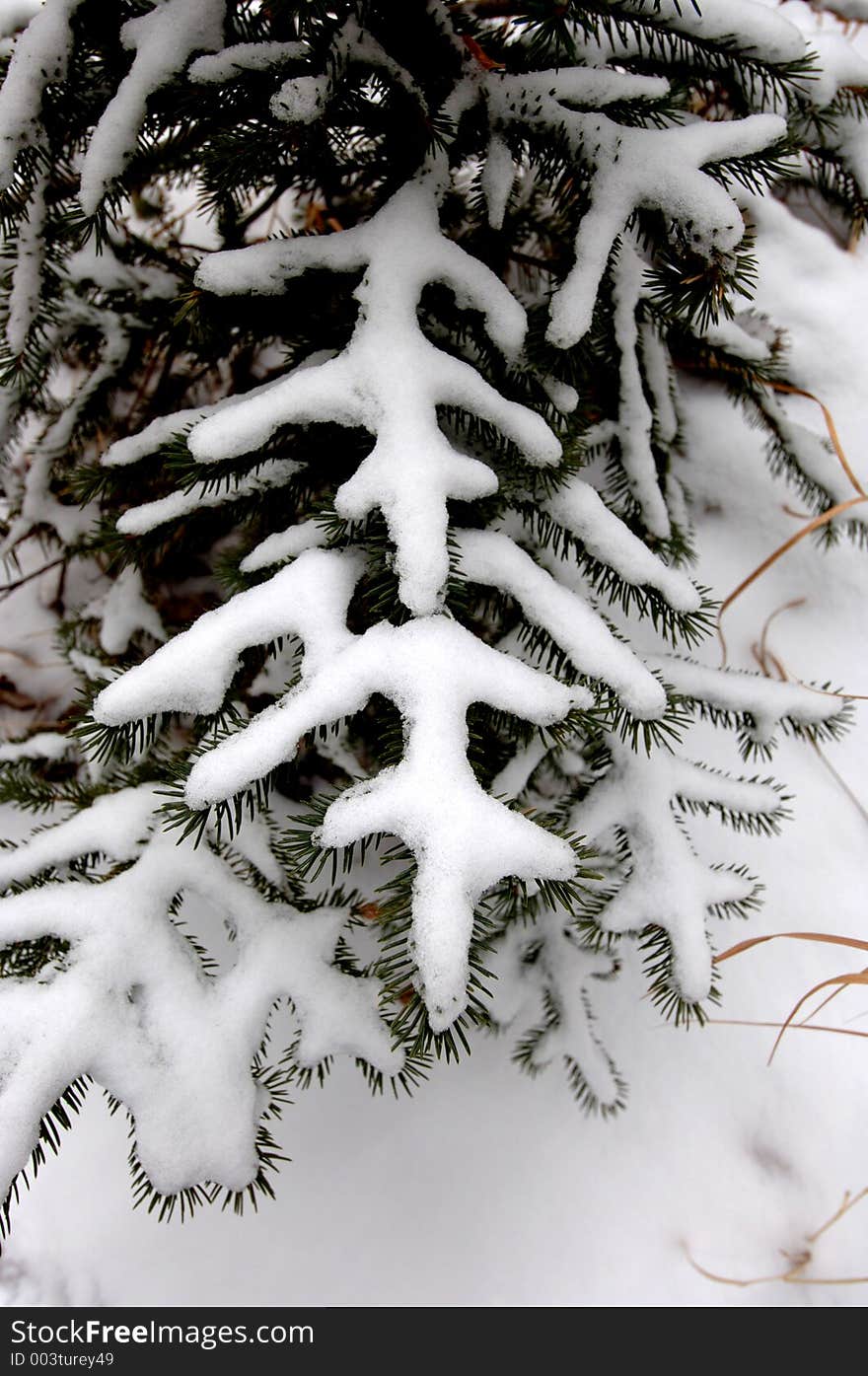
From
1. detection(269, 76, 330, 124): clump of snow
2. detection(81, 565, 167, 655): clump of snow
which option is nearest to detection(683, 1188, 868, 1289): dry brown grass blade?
detection(81, 565, 167, 655): clump of snow

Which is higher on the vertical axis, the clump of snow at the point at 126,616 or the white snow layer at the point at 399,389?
the white snow layer at the point at 399,389

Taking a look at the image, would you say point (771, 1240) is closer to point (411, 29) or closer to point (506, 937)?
point (506, 937)

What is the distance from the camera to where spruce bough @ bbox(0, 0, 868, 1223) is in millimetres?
853

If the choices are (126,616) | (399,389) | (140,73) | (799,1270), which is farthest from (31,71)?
(799,1270)

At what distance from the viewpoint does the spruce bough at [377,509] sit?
2.80 ft

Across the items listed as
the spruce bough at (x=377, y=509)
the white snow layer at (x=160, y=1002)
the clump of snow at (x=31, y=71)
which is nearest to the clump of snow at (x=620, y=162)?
the spruce bough at (x=377, y=509)

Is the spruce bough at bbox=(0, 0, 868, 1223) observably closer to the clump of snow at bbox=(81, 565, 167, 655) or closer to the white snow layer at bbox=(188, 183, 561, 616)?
the white snow layer at bbox=(188, 183, 561, 616)

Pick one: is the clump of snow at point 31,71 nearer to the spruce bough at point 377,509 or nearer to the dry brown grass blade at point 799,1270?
the spruce bough at point 377,509

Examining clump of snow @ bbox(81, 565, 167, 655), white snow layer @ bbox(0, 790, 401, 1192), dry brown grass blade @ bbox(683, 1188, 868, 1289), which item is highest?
clump of snow @ bbox(81, 565, 167, 655)

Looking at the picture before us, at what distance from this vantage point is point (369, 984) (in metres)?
1.11

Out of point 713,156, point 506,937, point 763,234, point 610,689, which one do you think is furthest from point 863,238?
point 506,937

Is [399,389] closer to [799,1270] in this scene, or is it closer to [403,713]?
[403,713]

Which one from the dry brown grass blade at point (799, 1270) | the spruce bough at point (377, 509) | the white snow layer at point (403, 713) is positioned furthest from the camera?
the dry brown grass blade at point (799, 1270)

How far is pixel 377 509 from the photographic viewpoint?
0.91 m
